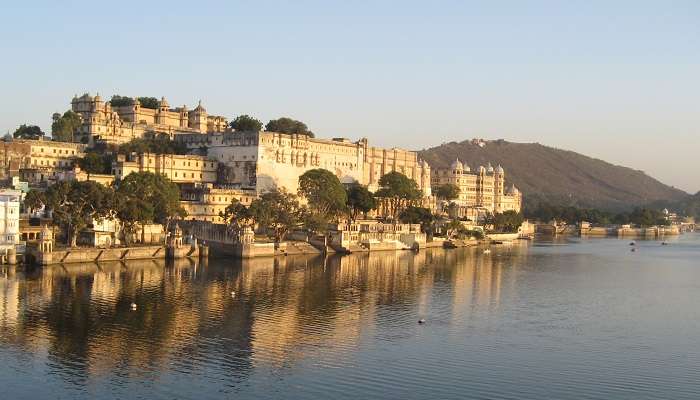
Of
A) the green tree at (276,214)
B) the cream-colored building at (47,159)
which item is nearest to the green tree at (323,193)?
the green tree at (276,214)

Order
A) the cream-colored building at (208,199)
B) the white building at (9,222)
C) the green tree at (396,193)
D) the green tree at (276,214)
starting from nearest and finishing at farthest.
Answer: the white building at (9,222), the green tree at (276,214), the cream-colored building at (208,199), the green tree at (396,193)

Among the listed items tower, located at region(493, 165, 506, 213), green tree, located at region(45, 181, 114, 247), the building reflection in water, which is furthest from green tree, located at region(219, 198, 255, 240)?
tower, located at region(493, 165, 506, 213)

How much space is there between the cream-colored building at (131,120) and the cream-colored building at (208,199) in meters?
9.32

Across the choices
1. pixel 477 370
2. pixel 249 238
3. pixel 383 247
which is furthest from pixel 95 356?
pixel 383 247

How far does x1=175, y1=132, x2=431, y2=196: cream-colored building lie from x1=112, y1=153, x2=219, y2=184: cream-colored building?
1.52 metres

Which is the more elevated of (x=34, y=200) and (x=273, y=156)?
(x=273, y=156)

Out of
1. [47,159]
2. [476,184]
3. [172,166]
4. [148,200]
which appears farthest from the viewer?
[476,184]

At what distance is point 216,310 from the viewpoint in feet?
106

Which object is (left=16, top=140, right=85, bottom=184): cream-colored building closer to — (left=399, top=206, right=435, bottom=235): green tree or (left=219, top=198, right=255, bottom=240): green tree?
(left=219, top=198, right=255, bottom=240): green tree

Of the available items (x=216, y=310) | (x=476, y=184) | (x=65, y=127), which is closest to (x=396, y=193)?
(x=65, y=127)

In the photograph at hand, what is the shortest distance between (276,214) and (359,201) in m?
14.1

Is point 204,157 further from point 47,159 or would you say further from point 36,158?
point 36,158

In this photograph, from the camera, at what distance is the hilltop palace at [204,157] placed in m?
62.3

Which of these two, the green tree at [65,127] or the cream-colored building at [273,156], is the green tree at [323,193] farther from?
the green tree at [65,127]
